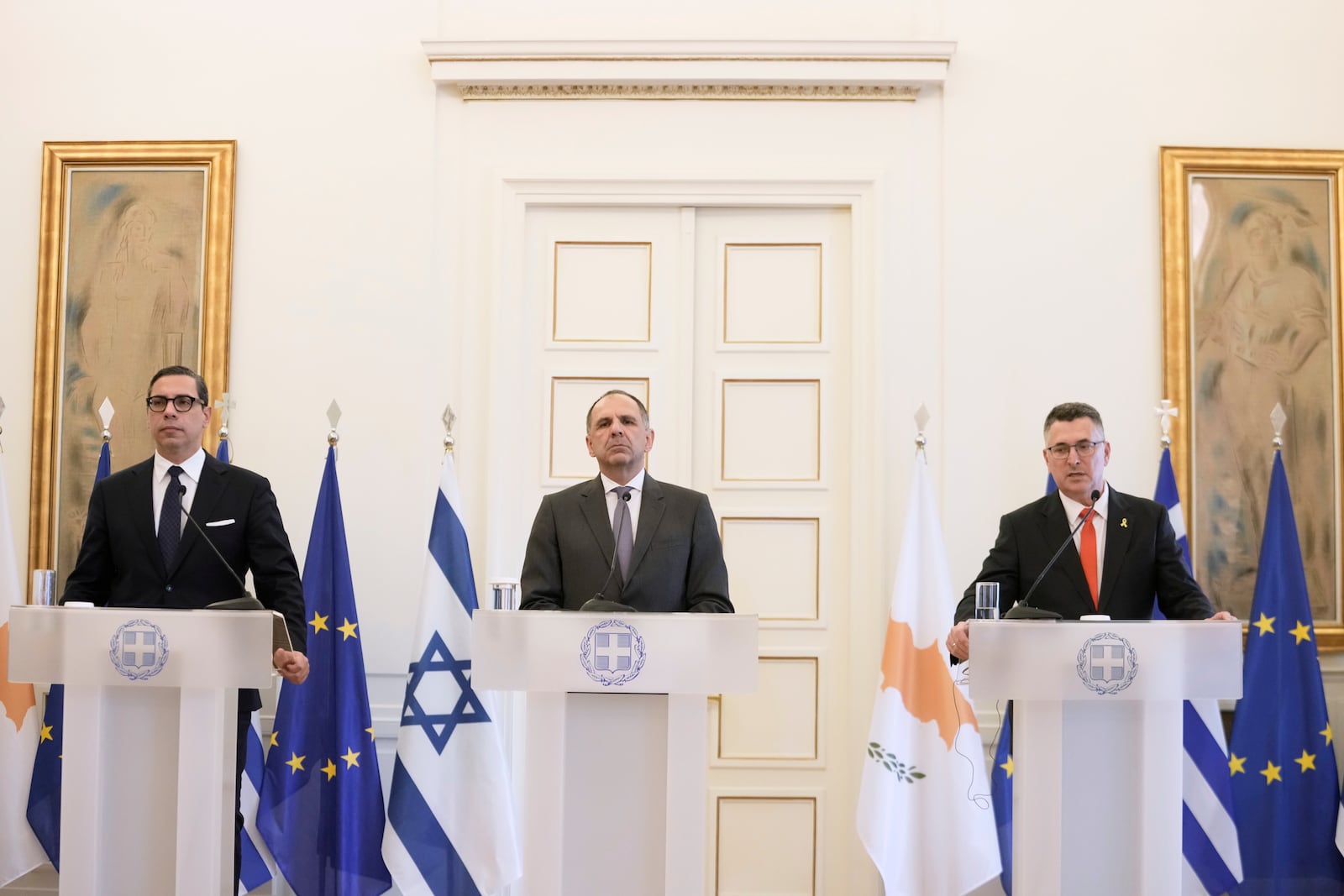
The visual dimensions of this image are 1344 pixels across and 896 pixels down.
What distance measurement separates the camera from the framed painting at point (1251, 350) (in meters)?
4.70

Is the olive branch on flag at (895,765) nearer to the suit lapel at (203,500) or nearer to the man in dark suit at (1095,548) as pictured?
the man in dark suit at (1095,548)

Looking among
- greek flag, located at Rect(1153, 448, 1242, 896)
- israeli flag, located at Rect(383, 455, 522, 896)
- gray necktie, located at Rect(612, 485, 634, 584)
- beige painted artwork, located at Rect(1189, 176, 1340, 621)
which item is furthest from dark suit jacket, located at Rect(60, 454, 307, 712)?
beige painted artwork, located at Rect(1189, 176, 1340, 621)

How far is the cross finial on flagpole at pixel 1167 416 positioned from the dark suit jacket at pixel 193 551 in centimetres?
309

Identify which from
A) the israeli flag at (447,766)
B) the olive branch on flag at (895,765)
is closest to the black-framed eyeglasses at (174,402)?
the israeli flag at (447,766)

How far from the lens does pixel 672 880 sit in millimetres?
2928

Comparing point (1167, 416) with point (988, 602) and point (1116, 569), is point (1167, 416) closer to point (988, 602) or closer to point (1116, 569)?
point (1116, 569)

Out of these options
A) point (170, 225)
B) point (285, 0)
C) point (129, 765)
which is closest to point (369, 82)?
point (285, 0)

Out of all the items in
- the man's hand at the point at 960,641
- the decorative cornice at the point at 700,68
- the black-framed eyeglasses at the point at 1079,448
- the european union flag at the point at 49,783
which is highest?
the decorative cornice at the point at 700,68

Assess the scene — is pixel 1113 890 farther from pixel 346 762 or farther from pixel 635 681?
pixel 346 762

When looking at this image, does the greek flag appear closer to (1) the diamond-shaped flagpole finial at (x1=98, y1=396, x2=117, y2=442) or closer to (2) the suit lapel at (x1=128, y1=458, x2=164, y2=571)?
(2) the suit lapel at (x1=128, y1=458, x2=164, y2=571)

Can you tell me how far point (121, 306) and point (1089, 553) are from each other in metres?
3.74

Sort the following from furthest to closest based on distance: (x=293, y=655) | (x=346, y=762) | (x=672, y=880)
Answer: (x=346, y=762)
(x=293, y=655)
(x=672, y=880)

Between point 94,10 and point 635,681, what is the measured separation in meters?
3.86

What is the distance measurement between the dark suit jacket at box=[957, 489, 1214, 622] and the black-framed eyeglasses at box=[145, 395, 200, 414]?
7.77 feet
